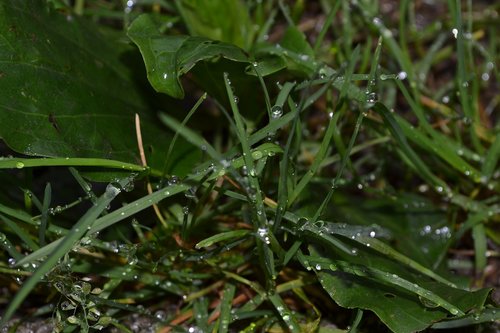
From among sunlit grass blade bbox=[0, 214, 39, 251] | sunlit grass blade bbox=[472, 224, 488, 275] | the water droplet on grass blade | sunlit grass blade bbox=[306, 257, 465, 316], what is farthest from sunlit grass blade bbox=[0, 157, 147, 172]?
sunlit grass blade bbox=[472, 224, 488, 275]

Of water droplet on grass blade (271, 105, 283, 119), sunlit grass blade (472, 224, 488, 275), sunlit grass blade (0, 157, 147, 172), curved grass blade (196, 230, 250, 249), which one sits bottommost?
sunlit grass blade (472, 224, 488, 275)

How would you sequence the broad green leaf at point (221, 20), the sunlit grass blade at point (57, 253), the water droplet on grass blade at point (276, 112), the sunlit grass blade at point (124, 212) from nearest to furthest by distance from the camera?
the sunlit grass blade at point (57, 253)
the sunlit grass blade at point (124, 212)
the water droplet on grass blade at point (276, 112)
the broad green leaf at point (221, 20)

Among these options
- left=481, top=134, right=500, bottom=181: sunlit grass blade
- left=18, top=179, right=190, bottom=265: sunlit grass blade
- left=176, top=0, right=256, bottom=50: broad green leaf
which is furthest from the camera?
left=176, top=0, right=256, bottom=50: broad green leaf

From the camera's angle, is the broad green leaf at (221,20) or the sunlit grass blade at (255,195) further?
the broad green leaf at (221,20)

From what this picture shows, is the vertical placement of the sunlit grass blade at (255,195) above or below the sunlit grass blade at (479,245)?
above

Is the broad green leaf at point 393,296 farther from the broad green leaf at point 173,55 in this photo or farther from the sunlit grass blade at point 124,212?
the broad green leaf at point 173,55

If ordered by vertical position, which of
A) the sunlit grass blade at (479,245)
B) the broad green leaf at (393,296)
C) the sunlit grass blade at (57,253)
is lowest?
the sunlit grass blade at (479,245)

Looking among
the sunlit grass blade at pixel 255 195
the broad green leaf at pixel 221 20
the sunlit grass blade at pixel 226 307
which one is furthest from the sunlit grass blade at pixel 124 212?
the broad green leaf at pixel 221 20

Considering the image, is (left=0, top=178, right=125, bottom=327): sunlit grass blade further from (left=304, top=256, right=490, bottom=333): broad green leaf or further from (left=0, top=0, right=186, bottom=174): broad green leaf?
(left=304, top=256, right=490, bottom=333): broad green leaf

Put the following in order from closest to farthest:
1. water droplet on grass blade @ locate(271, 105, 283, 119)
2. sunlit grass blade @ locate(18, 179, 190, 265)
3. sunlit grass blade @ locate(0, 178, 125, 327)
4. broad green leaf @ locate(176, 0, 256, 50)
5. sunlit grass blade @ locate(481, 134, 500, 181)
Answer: sunlit grass blade @ locate(0, 178, 125, 327)
sunlit grass blade @ locate(18, 179, 190, 265)
water droplet on grass blade @ locate(271, 105, 283, 119)
sunlit grass blade @ locate(481, 134, 500, 181)
broad green leaf @ locate(176, 0, 256, 50)
